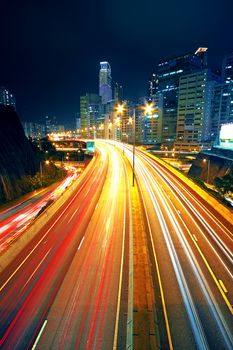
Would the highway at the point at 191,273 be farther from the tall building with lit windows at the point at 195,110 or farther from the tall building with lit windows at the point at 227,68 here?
the tall building with lit windows at the point at 227,68

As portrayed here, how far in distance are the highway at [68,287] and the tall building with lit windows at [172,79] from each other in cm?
13908

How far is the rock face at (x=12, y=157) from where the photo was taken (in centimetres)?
4010

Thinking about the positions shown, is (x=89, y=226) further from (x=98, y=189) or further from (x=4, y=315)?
(x=98, y=189)

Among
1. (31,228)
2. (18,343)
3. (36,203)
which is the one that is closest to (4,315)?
(18,343)

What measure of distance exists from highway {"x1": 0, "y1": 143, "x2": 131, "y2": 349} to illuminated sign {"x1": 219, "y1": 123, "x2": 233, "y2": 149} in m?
50.7

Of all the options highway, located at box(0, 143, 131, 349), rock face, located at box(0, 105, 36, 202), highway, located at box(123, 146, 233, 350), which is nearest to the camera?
highway, located at box(0, 143, 131, 349)

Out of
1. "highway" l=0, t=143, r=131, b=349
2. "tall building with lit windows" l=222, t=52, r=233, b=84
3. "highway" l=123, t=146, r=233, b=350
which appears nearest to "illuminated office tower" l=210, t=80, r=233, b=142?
"tall building with lit windows" l=222, t=52, r=233, b=84

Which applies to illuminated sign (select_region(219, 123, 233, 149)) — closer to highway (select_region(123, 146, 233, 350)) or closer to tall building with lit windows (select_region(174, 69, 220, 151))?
highway (select_region(123, 146, 233, 350))

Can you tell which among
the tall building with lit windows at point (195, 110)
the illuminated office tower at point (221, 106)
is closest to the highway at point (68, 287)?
the tall building with lit windows at point (195, 110)

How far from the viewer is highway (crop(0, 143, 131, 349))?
1045 cm

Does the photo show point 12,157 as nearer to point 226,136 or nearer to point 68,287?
point 68,287

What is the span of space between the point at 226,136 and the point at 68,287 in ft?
212

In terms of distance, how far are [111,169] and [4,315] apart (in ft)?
157

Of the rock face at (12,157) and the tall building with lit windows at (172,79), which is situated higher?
the tall building with lit windows at (172,79)
